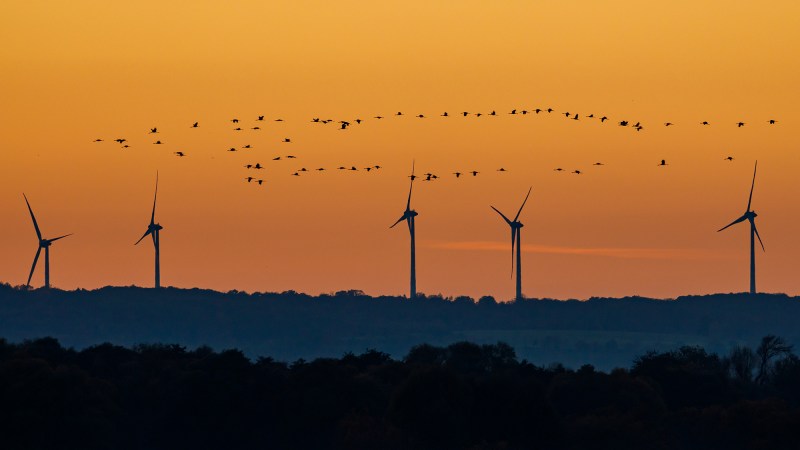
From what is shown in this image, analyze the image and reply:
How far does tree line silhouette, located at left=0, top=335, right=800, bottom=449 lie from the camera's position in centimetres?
14225

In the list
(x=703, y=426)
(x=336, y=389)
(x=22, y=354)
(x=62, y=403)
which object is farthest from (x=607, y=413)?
(x=22, y=354)

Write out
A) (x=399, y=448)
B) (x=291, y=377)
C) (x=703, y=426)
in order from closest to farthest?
(x=399, y=448) → (x=703, y=426) → (x=291, y=377)

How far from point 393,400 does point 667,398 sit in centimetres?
3237

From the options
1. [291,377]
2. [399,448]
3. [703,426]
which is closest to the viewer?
[399,448]

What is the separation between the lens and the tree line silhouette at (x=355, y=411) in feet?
467

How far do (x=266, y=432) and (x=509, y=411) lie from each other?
17.2m

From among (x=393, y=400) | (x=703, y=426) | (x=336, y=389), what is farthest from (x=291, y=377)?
(x=703, y=426)

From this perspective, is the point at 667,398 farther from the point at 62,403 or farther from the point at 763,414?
the point at 62,403

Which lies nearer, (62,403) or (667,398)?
(62,403)

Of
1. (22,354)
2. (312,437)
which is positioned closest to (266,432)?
(312,437)

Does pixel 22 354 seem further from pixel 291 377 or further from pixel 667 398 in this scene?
pixel 667 398

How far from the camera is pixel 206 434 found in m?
151

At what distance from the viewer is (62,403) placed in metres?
144

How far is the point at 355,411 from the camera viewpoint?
15300 cm
